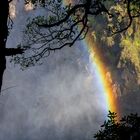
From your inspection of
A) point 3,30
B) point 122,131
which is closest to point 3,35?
point 3,30

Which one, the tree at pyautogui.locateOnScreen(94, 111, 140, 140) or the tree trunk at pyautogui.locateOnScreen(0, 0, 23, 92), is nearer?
the tree trunk at pyautogui.locateOnScreen(0, 0, 23, 92)

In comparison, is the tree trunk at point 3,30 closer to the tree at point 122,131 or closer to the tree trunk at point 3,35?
the tree trunk at point 3,35

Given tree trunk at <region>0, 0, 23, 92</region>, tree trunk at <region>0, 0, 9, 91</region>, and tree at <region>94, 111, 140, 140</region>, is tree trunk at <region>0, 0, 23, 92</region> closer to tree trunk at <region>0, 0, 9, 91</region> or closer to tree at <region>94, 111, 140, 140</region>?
tree trunk at <region>0, 0, 9, 91</region>

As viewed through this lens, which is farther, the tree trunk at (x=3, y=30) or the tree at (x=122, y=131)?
the tree at (x=122, y=131)

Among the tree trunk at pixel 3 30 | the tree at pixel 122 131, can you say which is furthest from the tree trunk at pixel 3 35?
the tree at pixel 122 131

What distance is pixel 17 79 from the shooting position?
84.8 meters

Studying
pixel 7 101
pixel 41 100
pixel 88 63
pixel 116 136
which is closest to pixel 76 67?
pixel 88 63

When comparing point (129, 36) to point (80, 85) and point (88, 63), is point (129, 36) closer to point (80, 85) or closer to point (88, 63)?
point (88, 63)

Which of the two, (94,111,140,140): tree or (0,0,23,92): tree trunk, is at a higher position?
(0,0,23,92): tree trunk

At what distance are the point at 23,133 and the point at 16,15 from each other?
27.3 m

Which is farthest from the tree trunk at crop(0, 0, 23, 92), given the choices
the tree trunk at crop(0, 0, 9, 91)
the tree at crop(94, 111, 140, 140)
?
the tree at crop(94, 111, 140, 140)

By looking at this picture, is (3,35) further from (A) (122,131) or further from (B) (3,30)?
(A) (122,131)

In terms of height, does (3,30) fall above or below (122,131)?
above

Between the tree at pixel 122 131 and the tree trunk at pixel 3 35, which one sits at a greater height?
the tree trunk at pixel 3 35
